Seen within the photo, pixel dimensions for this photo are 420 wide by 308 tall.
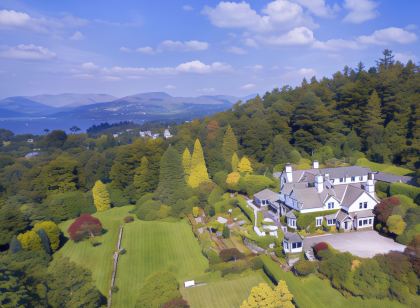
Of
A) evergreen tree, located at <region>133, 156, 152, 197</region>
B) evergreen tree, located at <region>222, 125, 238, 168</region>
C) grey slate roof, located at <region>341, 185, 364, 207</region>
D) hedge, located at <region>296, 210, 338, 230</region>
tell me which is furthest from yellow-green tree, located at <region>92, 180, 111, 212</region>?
grey slate roof, located at <region>341, 185, 364, 207</region>

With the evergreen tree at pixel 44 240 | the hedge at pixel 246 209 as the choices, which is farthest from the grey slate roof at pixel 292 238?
the evergreen tree at pixel 44 240

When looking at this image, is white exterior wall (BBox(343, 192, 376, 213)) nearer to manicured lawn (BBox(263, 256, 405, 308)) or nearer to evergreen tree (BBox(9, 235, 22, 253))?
manicured lawn (BBox(263, 256, 405, 308))

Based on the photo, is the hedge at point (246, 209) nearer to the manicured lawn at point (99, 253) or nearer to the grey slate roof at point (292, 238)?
the grey slate roof at point (292, 238)

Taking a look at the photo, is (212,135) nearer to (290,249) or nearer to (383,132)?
(383,132)

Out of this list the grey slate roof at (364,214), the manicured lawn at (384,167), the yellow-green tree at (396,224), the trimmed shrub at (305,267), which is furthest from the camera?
the manicured lawn at (384,167)

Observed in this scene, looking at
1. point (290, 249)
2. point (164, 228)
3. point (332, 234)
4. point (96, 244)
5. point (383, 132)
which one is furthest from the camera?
point (383, 132)

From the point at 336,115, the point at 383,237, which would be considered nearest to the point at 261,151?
the point at 336,115
